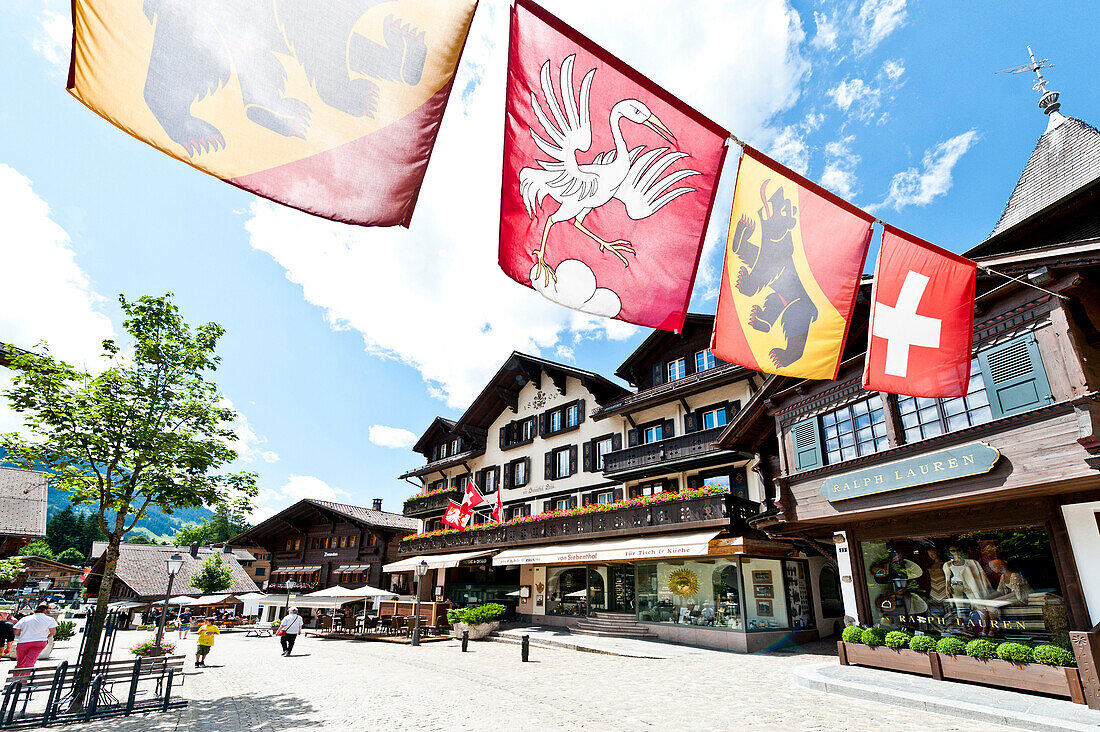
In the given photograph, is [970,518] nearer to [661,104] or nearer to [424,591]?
[661,104]

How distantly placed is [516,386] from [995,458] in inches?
1016

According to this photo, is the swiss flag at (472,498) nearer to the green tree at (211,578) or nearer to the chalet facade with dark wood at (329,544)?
the chalet facade with dark wood at (329,544)

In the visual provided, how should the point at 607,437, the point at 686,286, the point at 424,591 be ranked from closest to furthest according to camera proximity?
the point at 686,286 → the point at 607,437 → the point at 424,591

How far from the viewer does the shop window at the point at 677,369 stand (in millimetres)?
24830

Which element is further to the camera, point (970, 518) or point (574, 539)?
point (574, 539)

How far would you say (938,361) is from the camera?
7.27 metres

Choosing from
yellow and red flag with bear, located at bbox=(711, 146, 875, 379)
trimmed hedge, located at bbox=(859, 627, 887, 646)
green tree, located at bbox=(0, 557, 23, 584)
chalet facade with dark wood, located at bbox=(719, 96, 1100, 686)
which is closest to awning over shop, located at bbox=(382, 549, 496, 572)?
green tree, located at bbox=(0, 557, 23, 584)

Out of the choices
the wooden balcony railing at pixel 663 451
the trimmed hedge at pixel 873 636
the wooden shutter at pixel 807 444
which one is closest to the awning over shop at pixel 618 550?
the wooden balcony railing at pixel 663 451

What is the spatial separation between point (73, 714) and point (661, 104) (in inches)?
507

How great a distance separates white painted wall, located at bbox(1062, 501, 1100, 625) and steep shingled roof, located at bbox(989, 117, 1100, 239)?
24.4 ft

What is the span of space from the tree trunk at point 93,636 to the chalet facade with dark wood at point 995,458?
15846 mm

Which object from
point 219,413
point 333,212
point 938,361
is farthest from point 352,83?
point 219,413

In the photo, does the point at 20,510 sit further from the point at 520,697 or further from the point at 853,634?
the point at 853,634

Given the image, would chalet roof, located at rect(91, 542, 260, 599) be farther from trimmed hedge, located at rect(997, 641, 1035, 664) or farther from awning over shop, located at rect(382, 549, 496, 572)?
trimmed hedge, located at rect(997, 641, 1035, 664)
